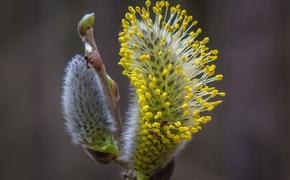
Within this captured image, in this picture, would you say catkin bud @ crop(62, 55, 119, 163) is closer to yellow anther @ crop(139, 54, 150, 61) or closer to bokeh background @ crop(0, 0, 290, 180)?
yellow anther @ crop(139, 54, 150, 61)

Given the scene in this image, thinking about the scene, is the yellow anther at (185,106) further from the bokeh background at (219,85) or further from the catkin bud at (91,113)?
the bokeh background at (219,85)

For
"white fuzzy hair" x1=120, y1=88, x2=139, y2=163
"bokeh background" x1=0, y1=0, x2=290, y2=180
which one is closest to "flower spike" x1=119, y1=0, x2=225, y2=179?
"white fuzzy hair" x1=120, y1=88, x2=139, y2=163

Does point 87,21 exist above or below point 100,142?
above

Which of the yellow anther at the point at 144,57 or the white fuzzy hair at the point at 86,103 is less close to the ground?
the yellow anther at the point at 144,57

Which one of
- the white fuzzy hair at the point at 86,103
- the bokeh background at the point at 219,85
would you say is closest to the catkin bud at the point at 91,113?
the white fuzzy hair at the point at 86,103

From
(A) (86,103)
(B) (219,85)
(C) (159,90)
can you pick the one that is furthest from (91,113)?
(B) (219,85)
